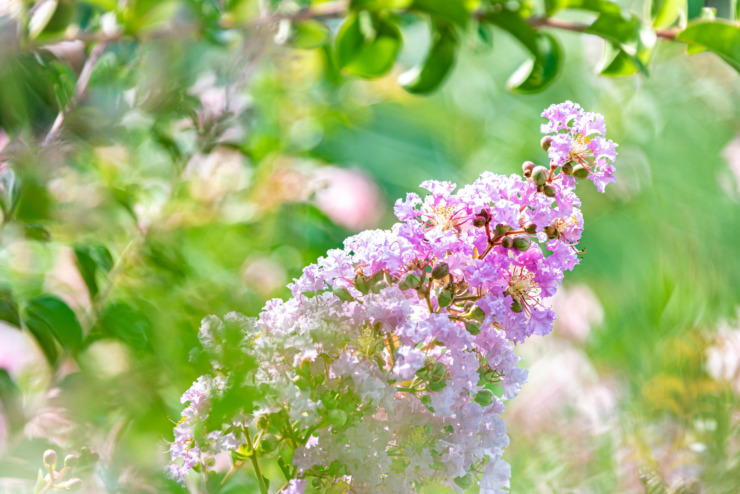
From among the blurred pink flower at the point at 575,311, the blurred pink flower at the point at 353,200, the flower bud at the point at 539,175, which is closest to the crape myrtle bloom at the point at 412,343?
the flower bud at the point at 539,175

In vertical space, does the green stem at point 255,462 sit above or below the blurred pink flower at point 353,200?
above

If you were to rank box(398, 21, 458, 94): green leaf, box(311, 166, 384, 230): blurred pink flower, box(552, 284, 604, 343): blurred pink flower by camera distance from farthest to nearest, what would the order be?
box(311, 166, 384, 230): blurred pink flower, box(552, 284, 604, 343): blurred pink flower, box(398, 21, 458, 94): green leaf

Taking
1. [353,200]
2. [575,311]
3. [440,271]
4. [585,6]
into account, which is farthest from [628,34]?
[353,200]

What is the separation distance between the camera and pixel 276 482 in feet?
1.27

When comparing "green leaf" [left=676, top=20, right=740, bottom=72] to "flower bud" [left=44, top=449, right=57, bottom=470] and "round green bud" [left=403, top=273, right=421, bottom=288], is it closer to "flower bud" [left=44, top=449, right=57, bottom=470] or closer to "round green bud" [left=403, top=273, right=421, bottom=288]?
"round green bud" [left=403, top=273, right=421, bottom=288]

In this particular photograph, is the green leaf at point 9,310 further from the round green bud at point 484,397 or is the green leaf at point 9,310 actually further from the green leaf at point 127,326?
the round green bud at point 484,397

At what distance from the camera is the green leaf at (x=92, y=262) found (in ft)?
0.99

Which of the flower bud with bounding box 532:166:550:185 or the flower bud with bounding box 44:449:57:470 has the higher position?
the flower bud with bounding box 532:166:550:185

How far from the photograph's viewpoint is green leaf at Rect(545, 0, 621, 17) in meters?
0.31

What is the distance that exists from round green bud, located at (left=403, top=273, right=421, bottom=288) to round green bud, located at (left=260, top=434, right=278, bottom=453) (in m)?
0.08

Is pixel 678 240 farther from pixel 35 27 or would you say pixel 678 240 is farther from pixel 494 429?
pixel 35 27

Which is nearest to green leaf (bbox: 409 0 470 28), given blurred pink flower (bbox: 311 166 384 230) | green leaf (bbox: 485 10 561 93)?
green leaf (bbox: 485 10 561 93)

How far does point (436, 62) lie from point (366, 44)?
35mm

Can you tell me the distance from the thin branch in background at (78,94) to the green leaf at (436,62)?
0.15 meters
